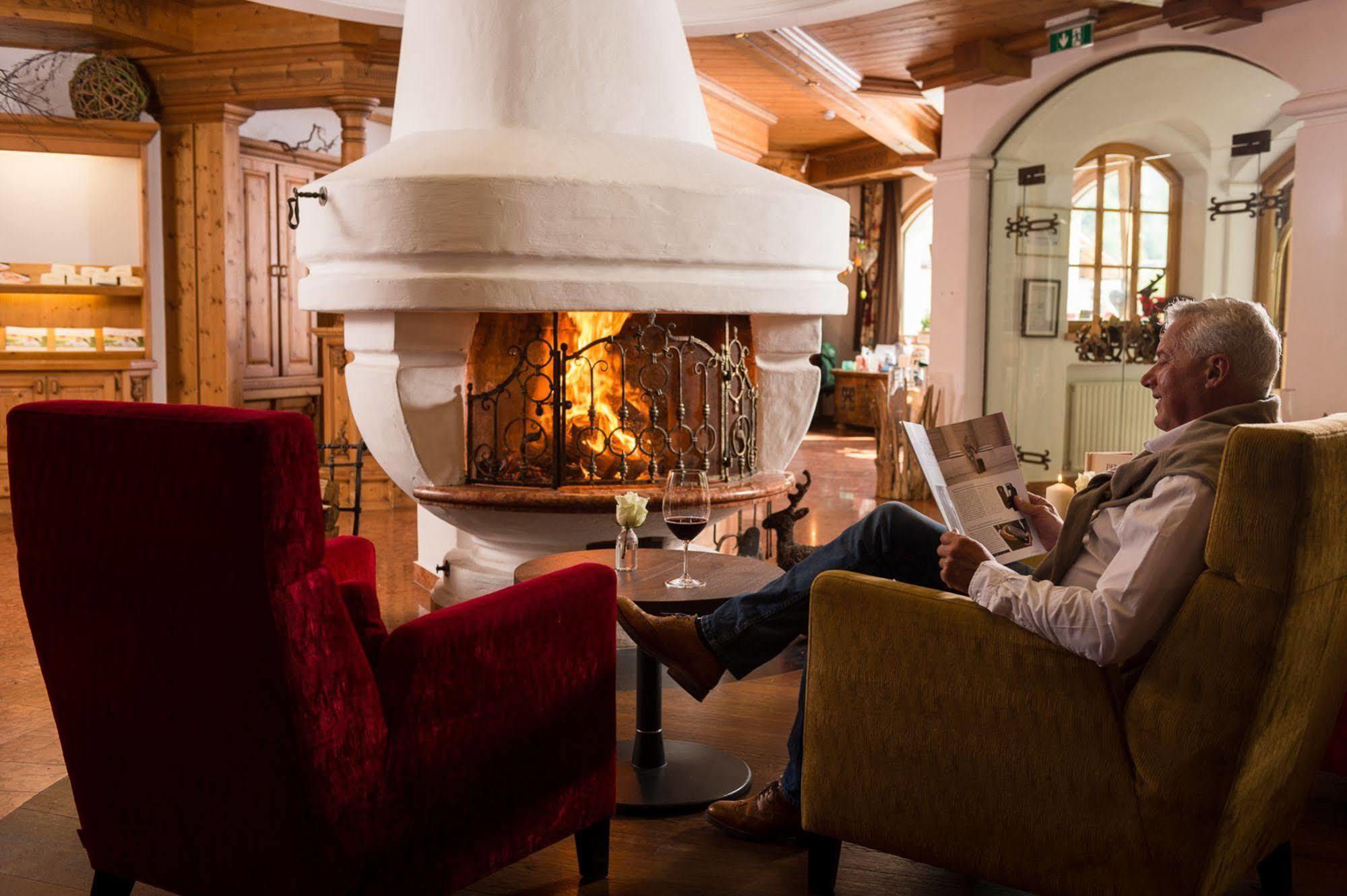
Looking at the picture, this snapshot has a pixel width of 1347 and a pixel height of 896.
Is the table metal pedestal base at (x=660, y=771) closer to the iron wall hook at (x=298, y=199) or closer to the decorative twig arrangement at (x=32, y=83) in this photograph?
the iron wall hook at (x=298, y=199)

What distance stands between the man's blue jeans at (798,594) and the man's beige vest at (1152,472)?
321 millimetres

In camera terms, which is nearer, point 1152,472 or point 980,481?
point 1152,472

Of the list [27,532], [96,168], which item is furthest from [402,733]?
[96,168]

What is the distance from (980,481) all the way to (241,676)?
134 cm

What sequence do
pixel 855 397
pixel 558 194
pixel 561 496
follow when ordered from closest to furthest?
1. pixel 558 194
2. pixel 561 496
3. pixel 855 397

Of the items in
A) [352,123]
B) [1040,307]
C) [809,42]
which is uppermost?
[809,42]

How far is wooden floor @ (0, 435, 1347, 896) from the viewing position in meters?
2.24

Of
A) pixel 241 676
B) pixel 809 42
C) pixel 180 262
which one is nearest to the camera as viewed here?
pixel 241 676

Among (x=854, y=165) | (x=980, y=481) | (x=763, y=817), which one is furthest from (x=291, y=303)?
(x=980, y=481)

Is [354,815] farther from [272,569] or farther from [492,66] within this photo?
[492,66]

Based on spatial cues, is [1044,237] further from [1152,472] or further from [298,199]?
[1152,472]

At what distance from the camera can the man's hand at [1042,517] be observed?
2324mm

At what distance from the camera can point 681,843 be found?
2.44 m

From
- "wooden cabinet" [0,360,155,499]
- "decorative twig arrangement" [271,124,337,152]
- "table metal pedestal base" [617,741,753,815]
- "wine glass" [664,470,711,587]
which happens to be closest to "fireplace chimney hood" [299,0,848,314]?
"wine glass" [664,470,711,587]
